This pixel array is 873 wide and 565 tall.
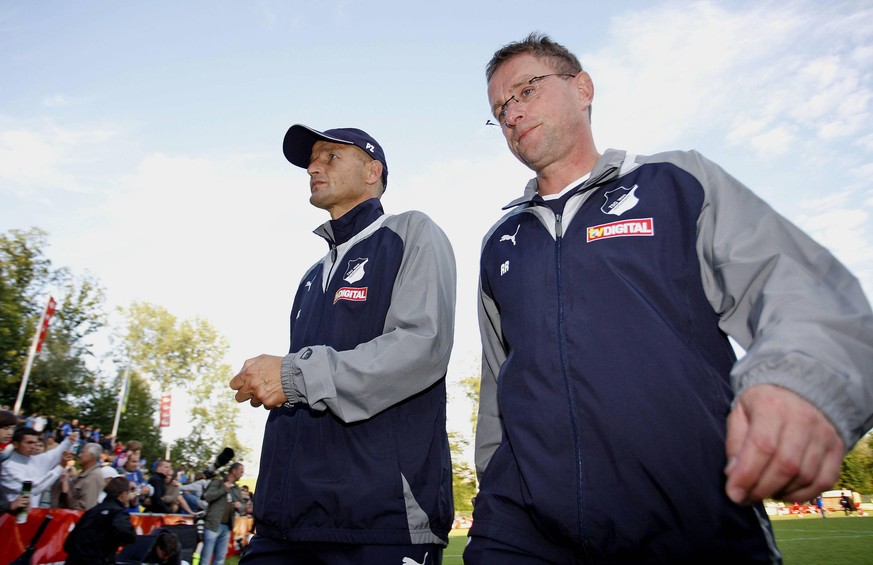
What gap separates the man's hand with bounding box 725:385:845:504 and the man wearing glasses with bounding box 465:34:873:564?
9 centimetres

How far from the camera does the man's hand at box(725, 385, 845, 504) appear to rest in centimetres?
119

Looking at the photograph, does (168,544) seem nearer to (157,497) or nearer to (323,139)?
(157,497)

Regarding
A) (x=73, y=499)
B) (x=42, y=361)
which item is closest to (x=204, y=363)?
(x=42, y=361)

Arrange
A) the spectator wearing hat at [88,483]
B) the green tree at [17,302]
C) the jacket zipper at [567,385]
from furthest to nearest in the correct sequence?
the green tree at [17,302] < the spectator wearing hat at [88,483] < the jacket zipper at [567,385]

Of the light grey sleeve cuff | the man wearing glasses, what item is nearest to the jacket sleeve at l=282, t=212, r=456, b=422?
the light grey sleeve cuff

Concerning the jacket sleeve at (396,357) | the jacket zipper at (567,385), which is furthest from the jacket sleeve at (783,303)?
the jacket sleeve at (396,357)

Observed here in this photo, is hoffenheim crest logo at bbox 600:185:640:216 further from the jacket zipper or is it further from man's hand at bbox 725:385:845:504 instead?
man's hand at bbox 725:385:845:504

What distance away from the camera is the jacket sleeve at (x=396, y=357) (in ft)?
8.57

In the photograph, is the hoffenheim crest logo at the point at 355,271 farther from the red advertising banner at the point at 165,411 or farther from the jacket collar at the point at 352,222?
the red advertising banner at the point at 165,411

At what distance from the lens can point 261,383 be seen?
2.60 m

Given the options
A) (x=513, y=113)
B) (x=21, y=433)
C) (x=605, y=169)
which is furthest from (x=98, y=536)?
(x=605, y=169)

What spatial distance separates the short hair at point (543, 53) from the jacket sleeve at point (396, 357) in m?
1.03

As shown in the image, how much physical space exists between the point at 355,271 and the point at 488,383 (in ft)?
3.29

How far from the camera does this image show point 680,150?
2.44 meters
